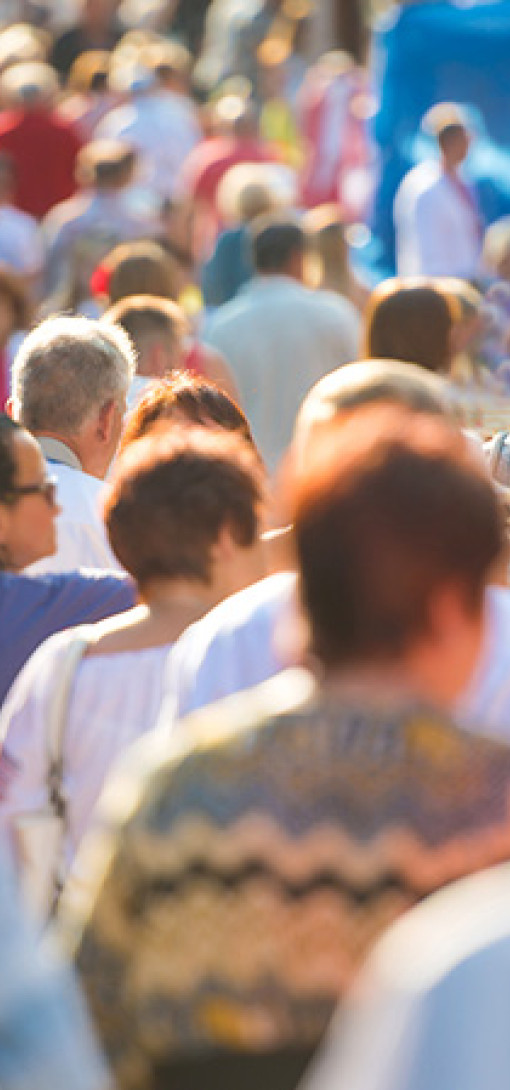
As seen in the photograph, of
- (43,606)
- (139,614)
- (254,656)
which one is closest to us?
(254,656)

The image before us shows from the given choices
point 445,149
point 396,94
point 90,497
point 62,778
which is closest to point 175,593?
point 62,778

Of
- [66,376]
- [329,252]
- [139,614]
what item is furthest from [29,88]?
[139,614]

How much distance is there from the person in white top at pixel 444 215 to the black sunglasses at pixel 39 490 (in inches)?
316

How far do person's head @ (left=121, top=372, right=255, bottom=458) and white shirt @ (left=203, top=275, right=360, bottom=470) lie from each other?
3403 mm

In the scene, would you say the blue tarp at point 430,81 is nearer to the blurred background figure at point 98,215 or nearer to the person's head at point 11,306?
the blurred background figure at point 98,215

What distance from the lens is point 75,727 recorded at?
12.8ft

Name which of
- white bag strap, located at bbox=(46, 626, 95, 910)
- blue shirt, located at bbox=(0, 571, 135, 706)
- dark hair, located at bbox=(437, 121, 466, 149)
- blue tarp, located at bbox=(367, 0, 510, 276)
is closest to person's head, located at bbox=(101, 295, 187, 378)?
blue shirt, located at bbox=(0, 571, 135, 706)

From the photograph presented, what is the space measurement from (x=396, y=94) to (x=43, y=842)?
37.1 feet

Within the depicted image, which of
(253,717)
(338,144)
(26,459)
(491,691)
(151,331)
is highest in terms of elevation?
(253,717)

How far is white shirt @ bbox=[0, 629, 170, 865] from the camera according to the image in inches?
152

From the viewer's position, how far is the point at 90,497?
5.31m

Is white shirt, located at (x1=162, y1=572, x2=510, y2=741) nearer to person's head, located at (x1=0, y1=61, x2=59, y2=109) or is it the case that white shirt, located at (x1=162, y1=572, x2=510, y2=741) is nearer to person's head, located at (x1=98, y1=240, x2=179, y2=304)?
person's head, located at (x1=98, y1=240, x2=179, y2=304)

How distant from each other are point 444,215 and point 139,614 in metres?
8.98

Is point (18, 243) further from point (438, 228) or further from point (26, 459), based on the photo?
point (26, 459)
